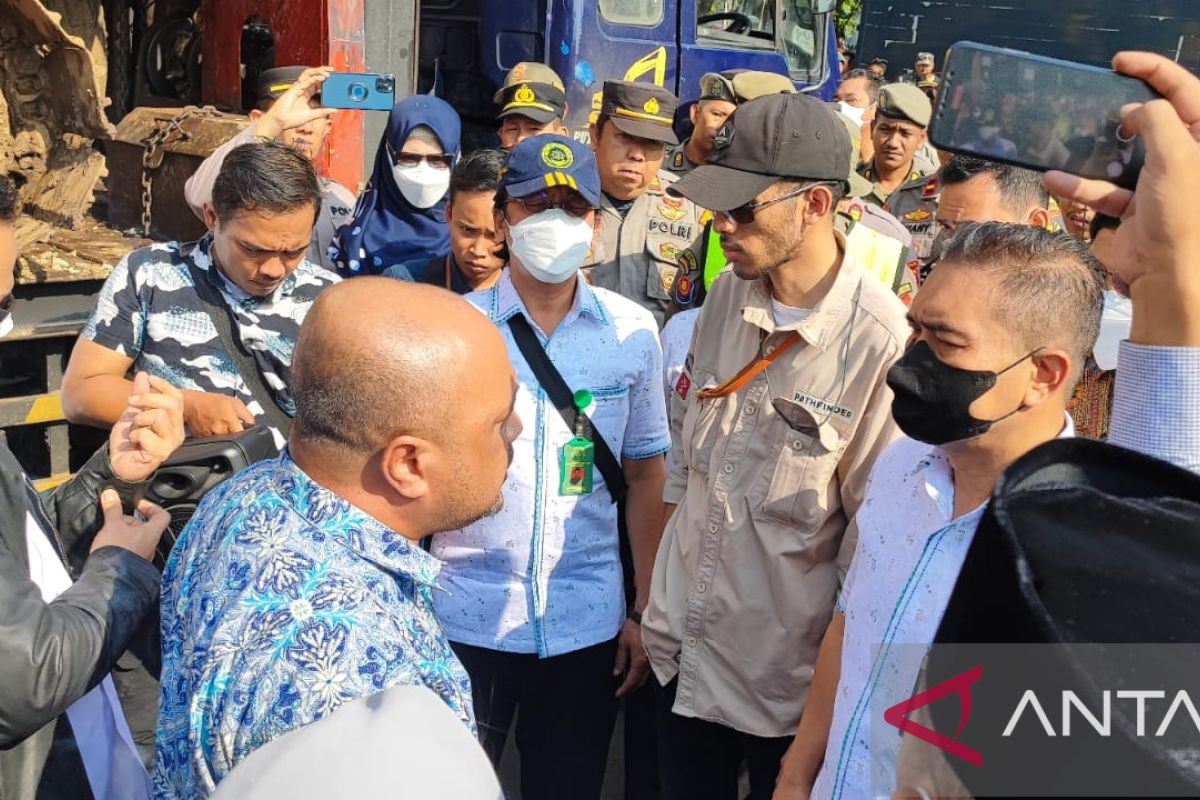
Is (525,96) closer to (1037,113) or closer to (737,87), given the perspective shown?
(737,87)

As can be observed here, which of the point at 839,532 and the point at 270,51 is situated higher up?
the point at 270,51

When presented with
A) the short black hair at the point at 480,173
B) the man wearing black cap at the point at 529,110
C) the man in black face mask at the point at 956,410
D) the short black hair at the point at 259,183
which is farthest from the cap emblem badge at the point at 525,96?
the man in black face mask at the point at 956,410

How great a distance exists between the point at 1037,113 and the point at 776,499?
1.07 m

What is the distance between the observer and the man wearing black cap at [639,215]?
3.74m

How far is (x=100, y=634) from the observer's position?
5.14 ft

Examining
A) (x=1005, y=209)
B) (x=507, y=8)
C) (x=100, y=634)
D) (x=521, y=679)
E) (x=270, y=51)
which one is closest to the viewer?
(x=100, y=634)

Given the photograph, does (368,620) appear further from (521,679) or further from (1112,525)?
(521,679)

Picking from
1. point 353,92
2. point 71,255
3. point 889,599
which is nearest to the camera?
point 889,599

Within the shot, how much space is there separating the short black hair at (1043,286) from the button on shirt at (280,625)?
3.14 ft

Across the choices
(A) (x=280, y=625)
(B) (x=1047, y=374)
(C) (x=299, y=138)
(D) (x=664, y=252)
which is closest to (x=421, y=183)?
(C) (x=299, y=138)

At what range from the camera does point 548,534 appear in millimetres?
2426

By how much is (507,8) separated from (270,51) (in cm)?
176

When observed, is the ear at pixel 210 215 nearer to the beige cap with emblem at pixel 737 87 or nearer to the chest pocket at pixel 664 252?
the chest pocket at pixel 664 252

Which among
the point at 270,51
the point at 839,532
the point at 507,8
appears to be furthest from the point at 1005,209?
the point at 507,8
